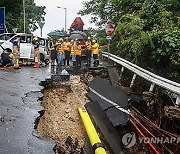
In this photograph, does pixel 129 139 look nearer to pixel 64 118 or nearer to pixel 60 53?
pixel 64 118

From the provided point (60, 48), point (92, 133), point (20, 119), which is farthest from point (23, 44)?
point (92, 133)

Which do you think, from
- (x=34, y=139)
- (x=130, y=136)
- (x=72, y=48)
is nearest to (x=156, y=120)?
(x=130, y=136)

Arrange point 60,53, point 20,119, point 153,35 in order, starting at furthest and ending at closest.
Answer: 1. point 60,53
2. point 153,35
3. point 20,119

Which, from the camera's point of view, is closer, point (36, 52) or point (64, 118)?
point (64, 118)

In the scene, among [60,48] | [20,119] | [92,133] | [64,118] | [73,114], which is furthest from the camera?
[60,48]

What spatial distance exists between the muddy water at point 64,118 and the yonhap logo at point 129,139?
88 centimetres

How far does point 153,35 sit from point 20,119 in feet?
16.9

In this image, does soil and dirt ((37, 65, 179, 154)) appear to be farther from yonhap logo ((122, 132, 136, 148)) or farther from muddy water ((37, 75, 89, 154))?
yonhap logo ((122, 132, 136, 148))

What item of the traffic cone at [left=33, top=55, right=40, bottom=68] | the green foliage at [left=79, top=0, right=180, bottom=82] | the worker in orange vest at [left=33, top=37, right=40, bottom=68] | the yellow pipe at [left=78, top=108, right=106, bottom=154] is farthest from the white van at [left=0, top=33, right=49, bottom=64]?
the yellow pipe at [left=78, top=108, right=106, bottom=154]

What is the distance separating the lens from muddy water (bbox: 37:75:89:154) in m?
6.52

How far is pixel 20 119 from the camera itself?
6863mm

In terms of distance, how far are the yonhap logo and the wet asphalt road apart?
1.45 meters

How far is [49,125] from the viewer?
7609mm

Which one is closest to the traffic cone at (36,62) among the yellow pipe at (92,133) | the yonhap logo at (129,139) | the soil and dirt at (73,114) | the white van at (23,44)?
the white van at (23,44)
